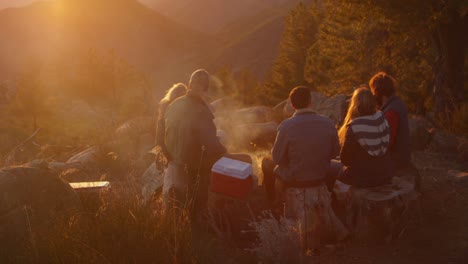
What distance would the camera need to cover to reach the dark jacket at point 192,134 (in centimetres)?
532

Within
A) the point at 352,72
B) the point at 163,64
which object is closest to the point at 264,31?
the point at 163,64

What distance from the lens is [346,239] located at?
4.93 metres

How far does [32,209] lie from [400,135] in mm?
4154

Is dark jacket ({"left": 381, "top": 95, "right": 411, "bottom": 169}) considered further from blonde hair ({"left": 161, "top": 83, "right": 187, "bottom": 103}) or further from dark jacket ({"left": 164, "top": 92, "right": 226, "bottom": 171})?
blonde hair ({"left": 161, "top": 83, "right": 187, "bottom": 103})

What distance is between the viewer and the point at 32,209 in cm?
405

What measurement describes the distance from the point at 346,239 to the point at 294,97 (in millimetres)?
1701

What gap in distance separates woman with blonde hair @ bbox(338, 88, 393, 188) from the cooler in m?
1.12

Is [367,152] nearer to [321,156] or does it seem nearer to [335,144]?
[335,144]

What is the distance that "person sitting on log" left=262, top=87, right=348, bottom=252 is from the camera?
4660 mm

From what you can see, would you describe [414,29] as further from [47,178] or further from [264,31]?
[264,31]

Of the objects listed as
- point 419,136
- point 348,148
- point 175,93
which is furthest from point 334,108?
point 348,148

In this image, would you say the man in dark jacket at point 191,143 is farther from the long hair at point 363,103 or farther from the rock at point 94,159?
the rock at point 94,159

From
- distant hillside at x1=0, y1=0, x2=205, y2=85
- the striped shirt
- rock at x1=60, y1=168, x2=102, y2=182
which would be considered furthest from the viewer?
distant hillside at x1=0, y1=0, x2=205, y2=85

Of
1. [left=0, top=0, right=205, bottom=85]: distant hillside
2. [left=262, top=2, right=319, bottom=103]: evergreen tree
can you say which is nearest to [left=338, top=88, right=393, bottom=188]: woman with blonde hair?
[left=262, top=2, right=319, bottom=103]: evergreen tree
